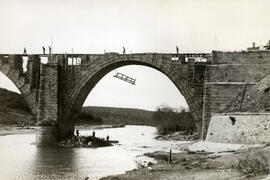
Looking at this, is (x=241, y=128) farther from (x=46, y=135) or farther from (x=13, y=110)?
(x=13, y=110)

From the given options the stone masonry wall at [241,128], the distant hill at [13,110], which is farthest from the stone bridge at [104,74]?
the distant hill at [13,110]

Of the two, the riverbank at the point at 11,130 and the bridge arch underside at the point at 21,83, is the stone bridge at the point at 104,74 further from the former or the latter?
the riverbank at the point at 11,130

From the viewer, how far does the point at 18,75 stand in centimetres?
4962

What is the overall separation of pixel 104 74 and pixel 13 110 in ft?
147

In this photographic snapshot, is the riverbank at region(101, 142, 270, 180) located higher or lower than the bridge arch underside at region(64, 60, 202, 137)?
lower

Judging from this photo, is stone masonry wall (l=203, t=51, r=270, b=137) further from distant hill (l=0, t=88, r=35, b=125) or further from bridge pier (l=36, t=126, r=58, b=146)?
distant hill (l=0, t=88, r=35, b=125)

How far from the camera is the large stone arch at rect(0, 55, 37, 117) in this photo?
1922 inches

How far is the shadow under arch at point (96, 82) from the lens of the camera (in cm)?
4356

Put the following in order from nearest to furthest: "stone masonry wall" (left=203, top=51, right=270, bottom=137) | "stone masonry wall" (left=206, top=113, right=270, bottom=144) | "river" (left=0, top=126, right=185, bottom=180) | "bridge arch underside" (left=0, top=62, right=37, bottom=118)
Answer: "river" (left=0, top=126, right=185, bottom=180)
"stone masonry wall" (left=206, top=113, right=270, bottom=144)
"stone masonry wall" (left=203, top=51, right=270, bottom=137)
"bridge arch underside" (left=0, top=62, right=37, bottom=118)

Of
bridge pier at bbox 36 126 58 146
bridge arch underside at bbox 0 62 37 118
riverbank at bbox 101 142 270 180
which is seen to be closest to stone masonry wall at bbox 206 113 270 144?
riverbank at bbox 101 142 270 180

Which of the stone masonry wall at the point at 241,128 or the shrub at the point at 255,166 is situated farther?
the stone masonry wall at the point at 241,128

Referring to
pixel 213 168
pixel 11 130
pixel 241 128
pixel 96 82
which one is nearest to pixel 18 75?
pixel 96 82

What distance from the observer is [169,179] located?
818 inches

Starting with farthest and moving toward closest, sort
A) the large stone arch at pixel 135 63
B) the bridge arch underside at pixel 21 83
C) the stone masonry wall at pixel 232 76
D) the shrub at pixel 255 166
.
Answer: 1. the bridge arch underside at pixel 21 83
2. the large stone arch at pixel 135 63
3. the stone masonry wall at pixel 232 76
4. the shrub at pixel 255 166
